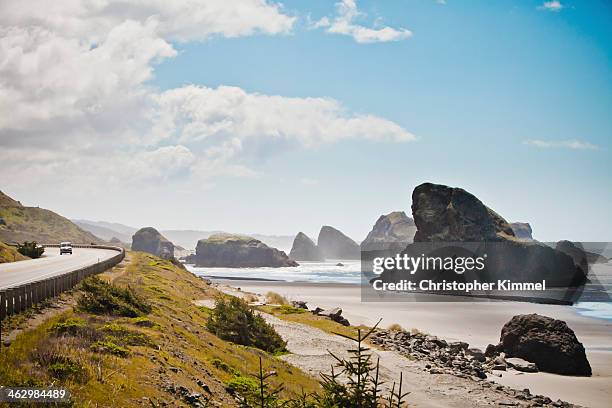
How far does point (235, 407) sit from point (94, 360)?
178 inches

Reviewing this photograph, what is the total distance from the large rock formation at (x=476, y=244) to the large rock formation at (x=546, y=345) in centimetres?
6889

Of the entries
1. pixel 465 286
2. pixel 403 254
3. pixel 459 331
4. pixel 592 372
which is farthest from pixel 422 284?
pixel 592 372

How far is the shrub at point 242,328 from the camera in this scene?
29.4 m

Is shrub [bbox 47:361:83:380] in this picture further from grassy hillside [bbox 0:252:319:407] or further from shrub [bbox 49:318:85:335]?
shrub [bbox 49:318:85:335]

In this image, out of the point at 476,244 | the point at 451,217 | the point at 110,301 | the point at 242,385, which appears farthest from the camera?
the point at 451,217

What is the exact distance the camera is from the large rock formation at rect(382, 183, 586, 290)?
108 metres

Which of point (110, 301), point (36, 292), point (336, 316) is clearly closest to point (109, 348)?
point (110, 301)

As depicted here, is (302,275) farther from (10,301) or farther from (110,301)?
(10,301)

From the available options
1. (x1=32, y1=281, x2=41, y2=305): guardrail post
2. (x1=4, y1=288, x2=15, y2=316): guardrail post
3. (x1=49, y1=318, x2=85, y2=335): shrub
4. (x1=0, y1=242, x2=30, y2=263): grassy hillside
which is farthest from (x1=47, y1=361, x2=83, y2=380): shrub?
(x1=0, y1=242, x2=30, y2=263): grassy hillside

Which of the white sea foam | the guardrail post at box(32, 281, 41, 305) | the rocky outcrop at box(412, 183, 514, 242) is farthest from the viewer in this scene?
the white sea foam

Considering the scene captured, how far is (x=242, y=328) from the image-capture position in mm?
29781

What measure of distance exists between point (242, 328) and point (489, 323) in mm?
32003

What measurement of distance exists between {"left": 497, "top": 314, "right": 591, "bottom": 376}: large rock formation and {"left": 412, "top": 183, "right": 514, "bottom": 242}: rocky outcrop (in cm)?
7843

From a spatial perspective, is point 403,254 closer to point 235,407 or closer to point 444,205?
point 444,205
